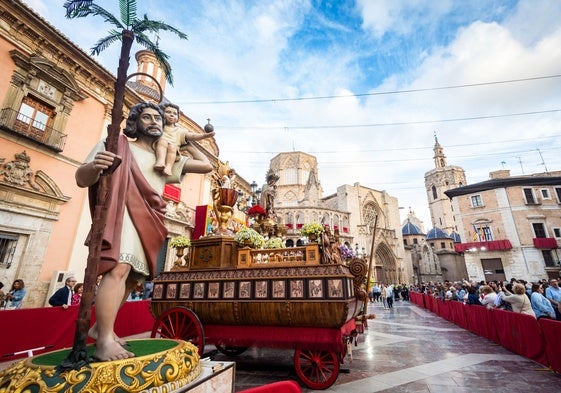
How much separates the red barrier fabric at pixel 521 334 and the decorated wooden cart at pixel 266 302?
13.5ft

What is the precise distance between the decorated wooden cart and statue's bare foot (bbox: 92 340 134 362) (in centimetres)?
274

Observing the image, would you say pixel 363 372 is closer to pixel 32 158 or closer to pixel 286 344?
pixel 286 344

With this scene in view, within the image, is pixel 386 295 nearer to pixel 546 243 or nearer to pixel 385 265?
pixel 546 243

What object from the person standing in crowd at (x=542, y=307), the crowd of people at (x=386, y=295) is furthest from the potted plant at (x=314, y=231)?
the crowd of people at (x=386, y=295)

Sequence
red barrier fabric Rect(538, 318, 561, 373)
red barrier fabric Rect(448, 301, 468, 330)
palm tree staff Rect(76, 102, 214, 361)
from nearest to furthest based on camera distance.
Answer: palm tree staff Rect(76, 102, 214, 361), red barrier fabric Rect(538, 318, 561, 373), red barrier fabric Rect(448, 301, 468, 330)

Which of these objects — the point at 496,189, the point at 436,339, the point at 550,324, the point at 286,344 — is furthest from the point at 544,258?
the point at 286,344

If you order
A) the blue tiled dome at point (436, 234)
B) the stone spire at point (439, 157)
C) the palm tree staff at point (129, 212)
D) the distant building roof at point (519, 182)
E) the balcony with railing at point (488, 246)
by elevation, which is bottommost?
the palm tree staff at point (129, 212)

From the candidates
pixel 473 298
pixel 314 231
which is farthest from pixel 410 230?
pixel 314 231

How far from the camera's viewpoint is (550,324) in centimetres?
490

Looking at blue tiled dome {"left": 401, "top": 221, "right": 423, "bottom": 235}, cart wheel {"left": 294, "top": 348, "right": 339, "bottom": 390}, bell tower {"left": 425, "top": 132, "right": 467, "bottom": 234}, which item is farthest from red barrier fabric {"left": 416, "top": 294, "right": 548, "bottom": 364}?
bell tower {"left": 425, "top": 132, "right": 467, "bottom": 234}

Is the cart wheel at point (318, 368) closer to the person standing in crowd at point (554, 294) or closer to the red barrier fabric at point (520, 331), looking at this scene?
the red barrier fabric at point (520, 331)

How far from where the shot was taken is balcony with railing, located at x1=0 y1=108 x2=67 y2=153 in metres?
8.37

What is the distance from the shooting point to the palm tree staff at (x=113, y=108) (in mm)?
1497

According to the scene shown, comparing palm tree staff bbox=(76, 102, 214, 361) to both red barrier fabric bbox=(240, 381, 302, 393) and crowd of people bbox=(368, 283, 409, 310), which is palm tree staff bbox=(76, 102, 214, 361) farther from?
crowd of people bbox=(368, 283, 409, 310)
